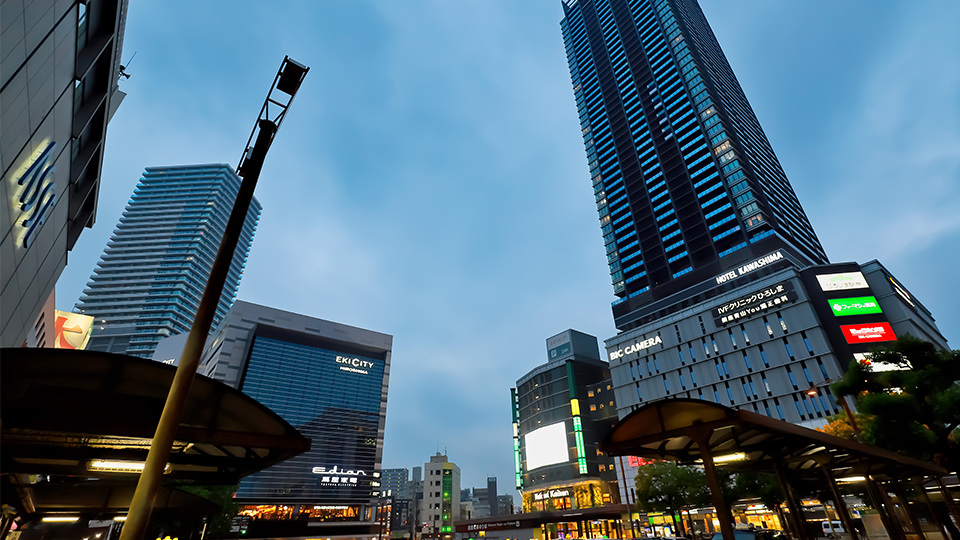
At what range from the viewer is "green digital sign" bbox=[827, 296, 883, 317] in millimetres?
57344

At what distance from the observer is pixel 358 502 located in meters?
89.4

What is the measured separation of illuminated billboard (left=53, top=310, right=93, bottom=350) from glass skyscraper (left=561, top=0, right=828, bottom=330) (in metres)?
82.9

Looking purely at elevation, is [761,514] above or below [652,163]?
below

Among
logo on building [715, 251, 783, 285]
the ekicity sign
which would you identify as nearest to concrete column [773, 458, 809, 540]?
logo on building [715, 251, 783, 285]

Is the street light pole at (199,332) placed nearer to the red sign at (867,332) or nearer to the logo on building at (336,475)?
the red sign at (867,332)

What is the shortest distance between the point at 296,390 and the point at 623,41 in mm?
128011

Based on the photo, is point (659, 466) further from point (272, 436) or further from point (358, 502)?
point (358, 502)

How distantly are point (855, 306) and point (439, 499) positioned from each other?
3841 inches

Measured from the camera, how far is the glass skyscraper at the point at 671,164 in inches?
3258

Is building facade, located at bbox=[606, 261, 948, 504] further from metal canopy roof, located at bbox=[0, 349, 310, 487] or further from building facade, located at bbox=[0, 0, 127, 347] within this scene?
building facade, located at bbox=[0, 0, 127, 347]

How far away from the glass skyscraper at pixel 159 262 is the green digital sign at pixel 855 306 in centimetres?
17186

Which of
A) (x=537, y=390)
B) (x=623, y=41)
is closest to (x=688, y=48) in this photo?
(x=623, y=41)

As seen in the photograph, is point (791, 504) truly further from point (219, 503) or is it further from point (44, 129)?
point (219, 503)

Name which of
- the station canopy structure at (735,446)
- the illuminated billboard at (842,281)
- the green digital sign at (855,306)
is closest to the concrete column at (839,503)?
the station canopy structure at (735,446)
